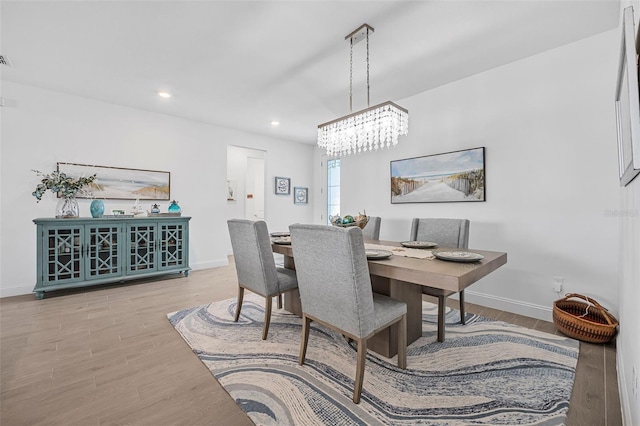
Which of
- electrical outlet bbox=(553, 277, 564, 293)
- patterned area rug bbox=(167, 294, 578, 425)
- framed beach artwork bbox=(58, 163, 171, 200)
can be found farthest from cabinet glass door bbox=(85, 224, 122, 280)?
electrical outlet bbox=(553, 277, 564, 293)

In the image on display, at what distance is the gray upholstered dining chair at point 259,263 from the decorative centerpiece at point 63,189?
245 cm

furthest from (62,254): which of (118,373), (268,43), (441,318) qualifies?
(441,318)

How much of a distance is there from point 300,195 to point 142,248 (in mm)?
3196

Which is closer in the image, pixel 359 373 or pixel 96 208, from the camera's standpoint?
pixel 359 373

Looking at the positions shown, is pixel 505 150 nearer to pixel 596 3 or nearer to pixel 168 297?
pixel 596 3

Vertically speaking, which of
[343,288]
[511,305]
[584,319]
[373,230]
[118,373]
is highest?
[373,230]

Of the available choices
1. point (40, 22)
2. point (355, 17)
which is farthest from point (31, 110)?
point (355, 17)

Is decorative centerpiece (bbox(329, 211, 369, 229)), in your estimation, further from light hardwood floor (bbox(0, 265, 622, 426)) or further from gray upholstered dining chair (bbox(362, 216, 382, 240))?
light hardwood floor (bbox(0, 265, 622, 426))

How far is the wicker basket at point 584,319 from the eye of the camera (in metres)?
2.03

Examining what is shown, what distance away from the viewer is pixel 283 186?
5.80 meters

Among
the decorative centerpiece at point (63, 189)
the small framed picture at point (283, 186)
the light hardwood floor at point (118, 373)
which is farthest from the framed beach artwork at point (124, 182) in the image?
the small framed picture at point (283, 186)

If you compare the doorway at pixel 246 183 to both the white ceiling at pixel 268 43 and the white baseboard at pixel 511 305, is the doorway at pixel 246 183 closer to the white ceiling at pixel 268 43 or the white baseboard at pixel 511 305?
the white ceiling at pixel 268 43

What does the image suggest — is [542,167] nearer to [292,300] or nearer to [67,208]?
[292,300]

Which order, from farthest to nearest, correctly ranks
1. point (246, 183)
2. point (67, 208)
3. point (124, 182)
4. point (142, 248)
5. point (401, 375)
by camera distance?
point (246, 183)
point (124, 182)
point (142, 248)
point (67, 208)
point (401, 375)
